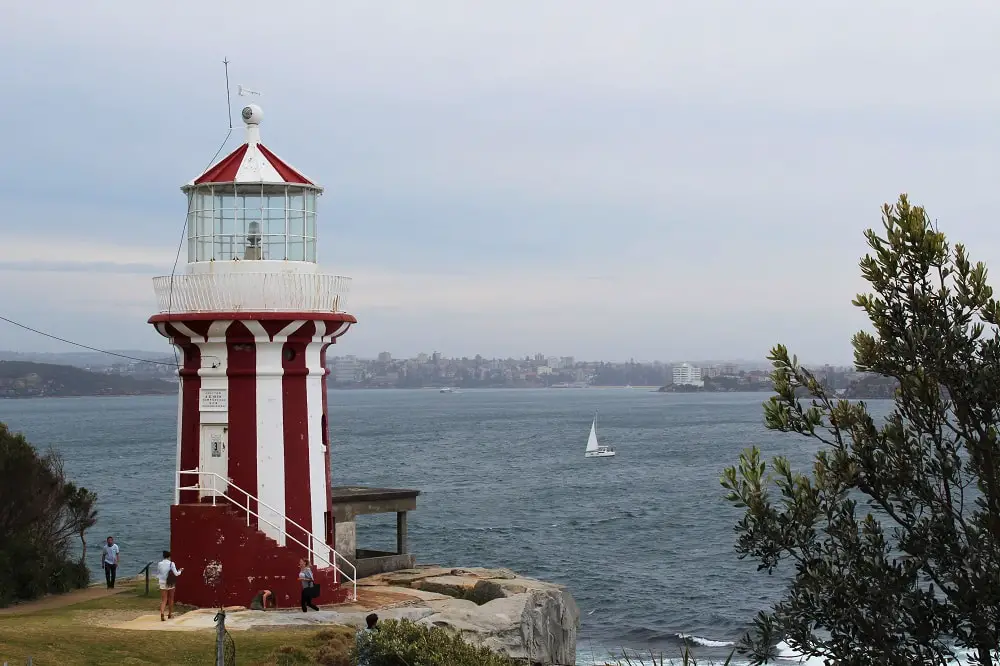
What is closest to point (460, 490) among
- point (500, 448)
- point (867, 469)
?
point (500, 448)

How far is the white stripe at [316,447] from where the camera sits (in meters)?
15.8

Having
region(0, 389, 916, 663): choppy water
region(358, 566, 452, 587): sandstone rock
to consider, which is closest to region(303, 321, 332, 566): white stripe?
region(358, 566, 452, 587): sandstone rock

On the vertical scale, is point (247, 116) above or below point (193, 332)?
above

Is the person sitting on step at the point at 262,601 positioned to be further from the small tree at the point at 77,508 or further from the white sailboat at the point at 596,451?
the white sailboat at the point at 596,451

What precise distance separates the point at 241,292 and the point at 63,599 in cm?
742

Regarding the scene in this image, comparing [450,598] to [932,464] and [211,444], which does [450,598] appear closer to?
[211,444]

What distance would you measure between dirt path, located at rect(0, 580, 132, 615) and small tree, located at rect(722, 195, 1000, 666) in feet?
42.8

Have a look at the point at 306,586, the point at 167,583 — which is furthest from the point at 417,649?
the point at 167,583

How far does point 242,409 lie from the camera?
50.7ft

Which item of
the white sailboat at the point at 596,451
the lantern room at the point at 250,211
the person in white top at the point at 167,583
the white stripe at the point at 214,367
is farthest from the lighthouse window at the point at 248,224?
the white sailboat at the point at 596,451

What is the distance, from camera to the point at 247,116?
16141 mm

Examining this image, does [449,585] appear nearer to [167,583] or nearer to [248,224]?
[167,583]

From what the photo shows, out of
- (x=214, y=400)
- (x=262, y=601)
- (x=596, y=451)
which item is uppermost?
(x=214, y=400)

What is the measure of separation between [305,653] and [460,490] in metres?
52.7
